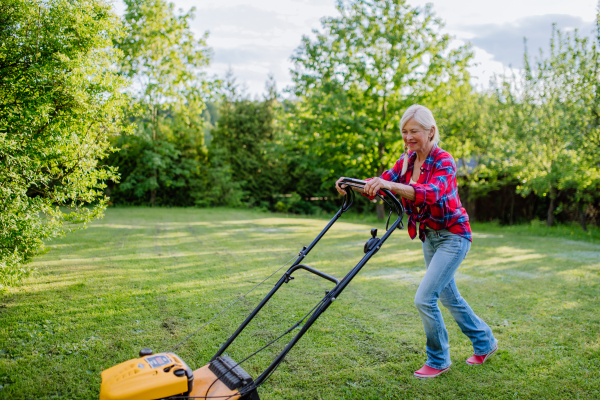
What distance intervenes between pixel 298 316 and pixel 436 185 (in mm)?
2224

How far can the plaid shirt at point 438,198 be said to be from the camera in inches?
104

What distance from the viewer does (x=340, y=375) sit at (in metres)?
3.13

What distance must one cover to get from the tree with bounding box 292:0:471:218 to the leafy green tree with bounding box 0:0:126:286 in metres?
10.7

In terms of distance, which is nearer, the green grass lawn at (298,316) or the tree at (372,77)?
the green grass lawn at (298,316)

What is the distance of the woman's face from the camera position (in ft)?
9.25

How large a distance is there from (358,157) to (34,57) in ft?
40.8

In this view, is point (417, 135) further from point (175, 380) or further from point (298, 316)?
point (298, 316)

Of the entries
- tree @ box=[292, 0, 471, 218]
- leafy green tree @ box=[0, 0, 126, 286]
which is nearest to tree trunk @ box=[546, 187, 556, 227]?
tree @ box=[292, 0, 471, 218]

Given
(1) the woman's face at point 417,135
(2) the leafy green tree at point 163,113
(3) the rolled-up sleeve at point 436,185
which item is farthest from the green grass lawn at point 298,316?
(2) the leafy green tree at point 163,113

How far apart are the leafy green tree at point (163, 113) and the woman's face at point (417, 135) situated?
16951 mm

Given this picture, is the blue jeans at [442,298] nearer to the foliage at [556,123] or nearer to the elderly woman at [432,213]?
the elderly woman at [432,213]

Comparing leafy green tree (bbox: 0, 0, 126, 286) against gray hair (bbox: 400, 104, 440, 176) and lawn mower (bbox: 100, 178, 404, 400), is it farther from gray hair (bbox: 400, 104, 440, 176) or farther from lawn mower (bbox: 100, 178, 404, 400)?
gray hair (bbox: 400, 104, 440, 176)

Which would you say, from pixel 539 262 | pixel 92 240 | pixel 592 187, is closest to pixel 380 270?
pixel 539 262

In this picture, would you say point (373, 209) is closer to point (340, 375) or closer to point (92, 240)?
point (92, 240)
